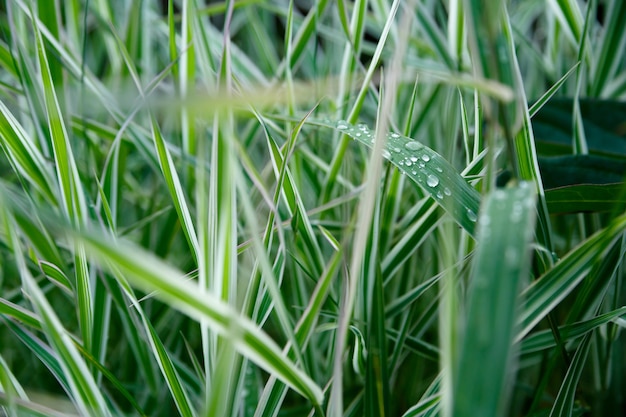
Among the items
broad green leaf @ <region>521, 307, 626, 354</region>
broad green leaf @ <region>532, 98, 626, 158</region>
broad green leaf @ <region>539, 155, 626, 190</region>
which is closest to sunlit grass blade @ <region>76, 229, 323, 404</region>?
broad green leaf @ <region>521, 307, 626, 354</region>

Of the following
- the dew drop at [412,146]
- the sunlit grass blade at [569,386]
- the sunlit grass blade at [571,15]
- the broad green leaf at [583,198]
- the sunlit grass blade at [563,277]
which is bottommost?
the sunlit grass blade at [569,386]

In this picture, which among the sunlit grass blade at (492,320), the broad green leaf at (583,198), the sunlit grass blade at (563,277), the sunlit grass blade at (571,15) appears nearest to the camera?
the sunlit grass blade at (492,320)

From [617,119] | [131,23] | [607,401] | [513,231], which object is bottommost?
[607,401]

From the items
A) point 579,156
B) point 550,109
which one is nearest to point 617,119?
point 550,109

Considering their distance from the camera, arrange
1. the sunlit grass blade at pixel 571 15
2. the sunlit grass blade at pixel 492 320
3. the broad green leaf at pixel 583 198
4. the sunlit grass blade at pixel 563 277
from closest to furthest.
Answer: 1. the sunlit grass blade at pixel 492 320
2. the sunlit grass blade at pixel 563 277
3. the broad green leaf at pixel 583 198
4. the sunlit grass blade at pixel 571 15

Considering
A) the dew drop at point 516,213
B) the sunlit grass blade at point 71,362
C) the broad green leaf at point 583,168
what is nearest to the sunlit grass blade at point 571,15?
the broad green leaf at point 583,168

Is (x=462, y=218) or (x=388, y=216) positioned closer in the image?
(x=462, y=218)

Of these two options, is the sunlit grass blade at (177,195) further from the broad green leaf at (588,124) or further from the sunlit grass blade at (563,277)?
the broad green leaf at (588,124)

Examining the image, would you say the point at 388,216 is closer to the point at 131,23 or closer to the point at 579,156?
the point at 579,156
